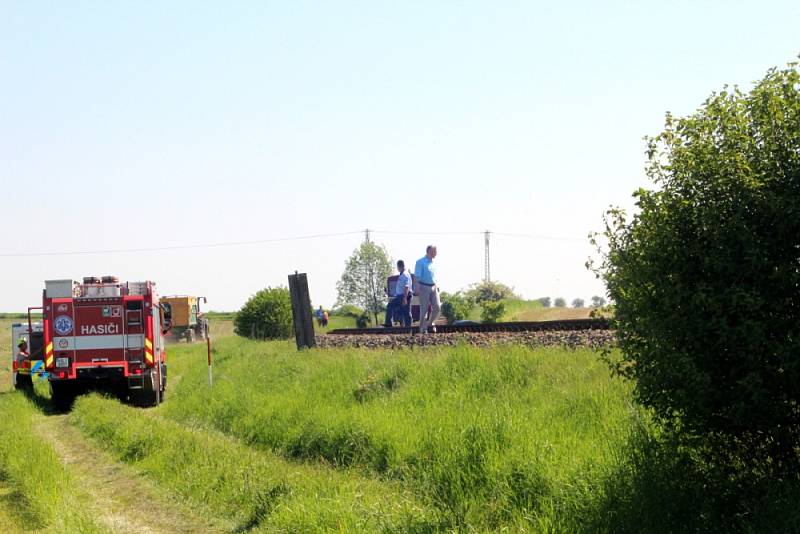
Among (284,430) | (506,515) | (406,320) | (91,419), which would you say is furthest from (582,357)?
(406,320)

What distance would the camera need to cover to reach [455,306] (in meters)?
48.1

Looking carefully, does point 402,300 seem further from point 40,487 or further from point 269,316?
point 40,487

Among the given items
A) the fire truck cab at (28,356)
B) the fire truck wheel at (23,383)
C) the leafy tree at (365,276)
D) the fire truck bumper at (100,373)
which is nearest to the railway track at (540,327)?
the fire truck bumper at (100,373)

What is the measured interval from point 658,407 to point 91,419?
11.8 meters

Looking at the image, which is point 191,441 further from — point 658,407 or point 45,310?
point 45,310

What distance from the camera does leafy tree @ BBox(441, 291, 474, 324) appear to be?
4738cm

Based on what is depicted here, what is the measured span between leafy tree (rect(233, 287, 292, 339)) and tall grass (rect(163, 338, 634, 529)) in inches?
680

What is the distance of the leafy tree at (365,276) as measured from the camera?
80.5m

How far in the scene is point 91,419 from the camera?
15.0 meters

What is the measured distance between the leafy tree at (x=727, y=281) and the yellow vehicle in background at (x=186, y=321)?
44616mm

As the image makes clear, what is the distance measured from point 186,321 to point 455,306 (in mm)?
15651

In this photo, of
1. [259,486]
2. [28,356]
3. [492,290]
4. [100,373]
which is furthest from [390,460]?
[492,290]

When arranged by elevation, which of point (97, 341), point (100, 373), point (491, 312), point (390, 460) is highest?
point (491, 312)

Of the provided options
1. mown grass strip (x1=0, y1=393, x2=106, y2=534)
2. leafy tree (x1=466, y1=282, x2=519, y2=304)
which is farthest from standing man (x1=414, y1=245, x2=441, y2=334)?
leafy tree (x1=466, y1=282, x2=519, y2=304)
